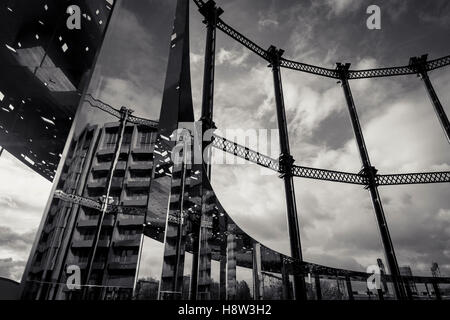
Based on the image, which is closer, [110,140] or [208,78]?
[110,140]

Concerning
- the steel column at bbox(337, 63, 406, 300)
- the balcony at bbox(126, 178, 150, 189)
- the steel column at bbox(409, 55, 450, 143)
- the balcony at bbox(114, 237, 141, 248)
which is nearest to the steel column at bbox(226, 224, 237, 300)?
the steel column at bbox(337, 63, 406, 300)

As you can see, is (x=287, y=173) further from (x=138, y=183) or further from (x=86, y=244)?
(x=86, y=244)

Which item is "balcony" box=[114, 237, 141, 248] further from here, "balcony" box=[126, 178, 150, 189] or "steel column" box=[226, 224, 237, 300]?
"steel column" box=[226, 224, 237, 300]

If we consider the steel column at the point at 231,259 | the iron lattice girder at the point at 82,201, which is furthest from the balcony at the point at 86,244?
the steel column at the point at 231,259

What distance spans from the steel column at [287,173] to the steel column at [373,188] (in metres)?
3.89

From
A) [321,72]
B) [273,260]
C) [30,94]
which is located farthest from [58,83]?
[321,72]

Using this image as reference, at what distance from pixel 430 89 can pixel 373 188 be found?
7419mm

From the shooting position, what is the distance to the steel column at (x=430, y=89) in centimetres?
1150

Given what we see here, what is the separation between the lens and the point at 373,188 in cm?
1020

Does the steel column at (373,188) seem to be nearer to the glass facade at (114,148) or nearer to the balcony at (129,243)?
the glass facade at (114,148)

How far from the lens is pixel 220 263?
1077 cm

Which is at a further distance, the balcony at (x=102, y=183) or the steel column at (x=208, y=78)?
the steel column at (x=208, y=78)

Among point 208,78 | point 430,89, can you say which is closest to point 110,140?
point 208,78

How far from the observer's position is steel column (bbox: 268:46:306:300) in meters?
7.62
